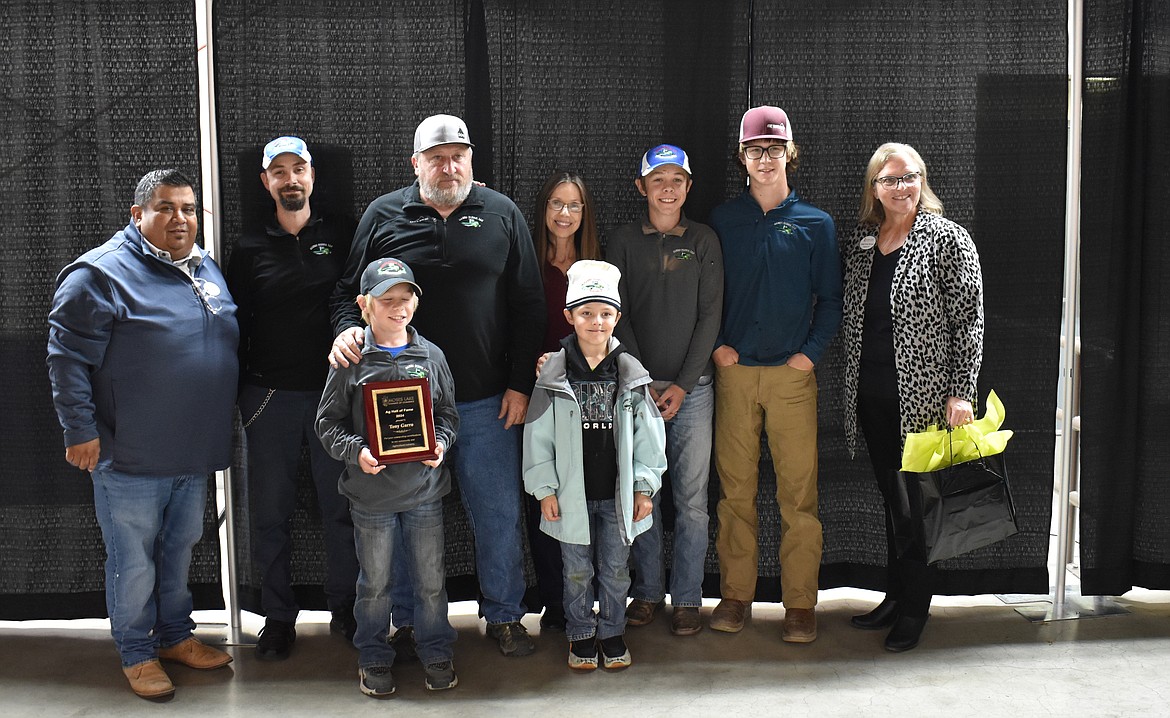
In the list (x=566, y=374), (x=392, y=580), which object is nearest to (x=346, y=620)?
(x=392, y=580)

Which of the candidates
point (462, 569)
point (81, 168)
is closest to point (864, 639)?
point (462, 569)

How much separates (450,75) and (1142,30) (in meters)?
2.55

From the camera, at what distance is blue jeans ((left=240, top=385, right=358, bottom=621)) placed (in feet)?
11.1

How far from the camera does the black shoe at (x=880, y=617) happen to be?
12.1 ft

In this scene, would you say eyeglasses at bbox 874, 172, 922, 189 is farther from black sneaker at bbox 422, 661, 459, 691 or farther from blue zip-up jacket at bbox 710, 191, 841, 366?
black sneaker at bbox 422, 661, 459, 691

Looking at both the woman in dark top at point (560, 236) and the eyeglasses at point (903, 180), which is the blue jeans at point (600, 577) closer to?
the woman in dark top at point (560, 236)

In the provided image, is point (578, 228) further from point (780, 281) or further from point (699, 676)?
point (699, 676)

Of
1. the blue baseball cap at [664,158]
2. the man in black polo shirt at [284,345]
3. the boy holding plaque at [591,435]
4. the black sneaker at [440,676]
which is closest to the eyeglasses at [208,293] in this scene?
the man in black polo shirt at [284,345]

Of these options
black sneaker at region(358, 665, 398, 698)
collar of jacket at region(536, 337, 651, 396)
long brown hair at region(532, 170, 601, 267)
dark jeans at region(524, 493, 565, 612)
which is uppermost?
long brown hair at region(532, 170, 601, 267)

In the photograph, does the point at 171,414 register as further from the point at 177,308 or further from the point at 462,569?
the point at 462,569

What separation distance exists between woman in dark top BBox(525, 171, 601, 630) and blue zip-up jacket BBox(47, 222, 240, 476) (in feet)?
3.66

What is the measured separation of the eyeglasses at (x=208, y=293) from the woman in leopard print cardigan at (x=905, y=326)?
214 cm

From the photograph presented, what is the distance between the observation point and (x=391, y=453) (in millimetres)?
3008

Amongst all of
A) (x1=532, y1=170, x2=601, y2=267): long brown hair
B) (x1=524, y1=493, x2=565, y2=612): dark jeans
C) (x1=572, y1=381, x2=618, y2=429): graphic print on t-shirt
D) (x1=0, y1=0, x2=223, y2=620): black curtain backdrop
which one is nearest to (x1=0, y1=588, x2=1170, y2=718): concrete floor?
(x1=524, y1=493, x2=565, y2=612): dark jeans
